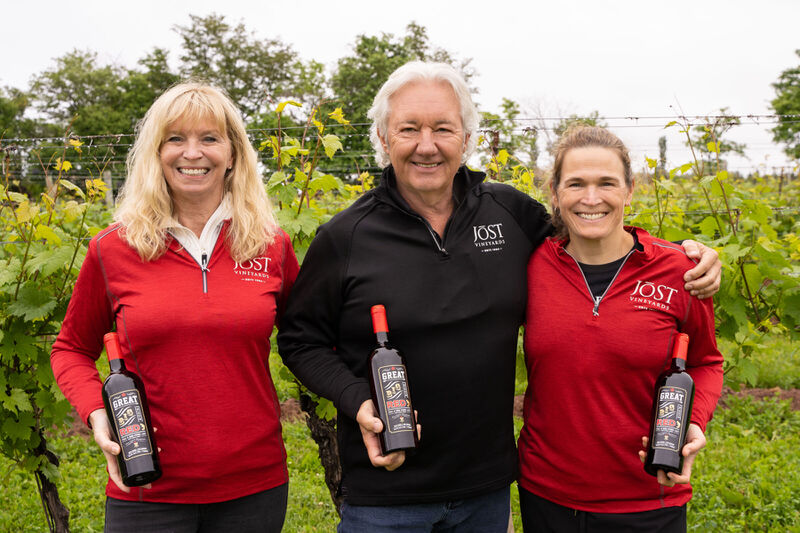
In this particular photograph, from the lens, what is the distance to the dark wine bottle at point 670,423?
6.27ft

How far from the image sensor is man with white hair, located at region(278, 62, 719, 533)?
208cm

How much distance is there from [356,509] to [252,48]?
48.1 m

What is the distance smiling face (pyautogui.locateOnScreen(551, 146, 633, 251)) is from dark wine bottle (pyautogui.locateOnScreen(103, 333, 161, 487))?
59.7 inches

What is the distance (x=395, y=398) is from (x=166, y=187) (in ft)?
3.72

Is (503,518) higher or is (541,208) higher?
(541,208)

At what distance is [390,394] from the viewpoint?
1898 mm

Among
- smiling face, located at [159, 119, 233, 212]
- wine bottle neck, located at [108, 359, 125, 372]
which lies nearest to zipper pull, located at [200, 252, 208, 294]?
smiling face, located at [159, 119, 233, 212]

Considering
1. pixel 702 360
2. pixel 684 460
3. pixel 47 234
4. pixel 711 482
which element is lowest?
pixel 711 482

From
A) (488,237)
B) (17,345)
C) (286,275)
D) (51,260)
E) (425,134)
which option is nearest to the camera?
(425,134)

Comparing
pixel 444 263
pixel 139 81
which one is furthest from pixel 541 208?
pixel 139 81

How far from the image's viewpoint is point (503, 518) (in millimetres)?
2246

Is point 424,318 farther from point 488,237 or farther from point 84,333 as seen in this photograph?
point 84,333

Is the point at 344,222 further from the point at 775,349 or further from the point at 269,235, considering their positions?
the point at 775,349

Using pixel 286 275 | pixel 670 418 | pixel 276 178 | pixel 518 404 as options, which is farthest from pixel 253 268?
pixel 518 404
